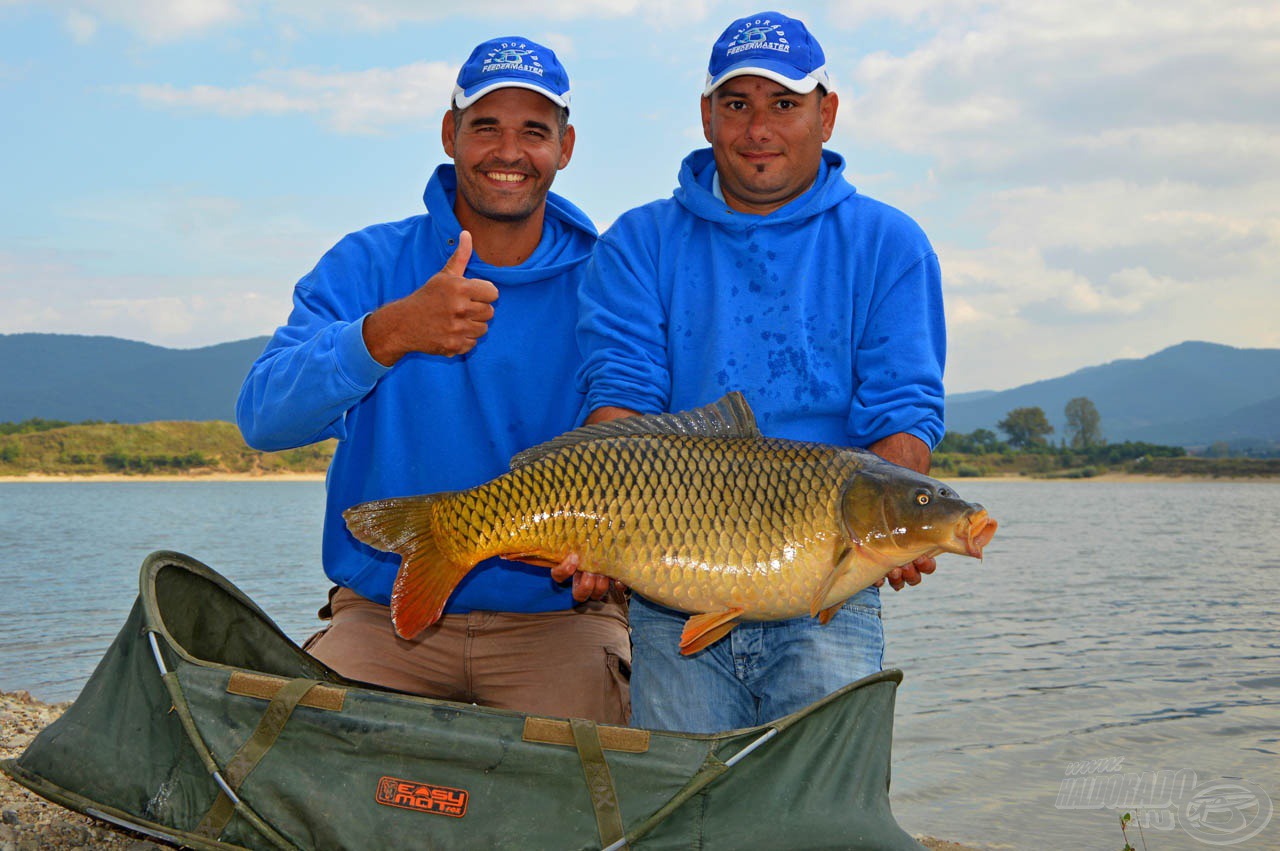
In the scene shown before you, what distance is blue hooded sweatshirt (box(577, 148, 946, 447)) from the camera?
3.10 m

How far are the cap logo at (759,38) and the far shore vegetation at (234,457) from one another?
226 feet

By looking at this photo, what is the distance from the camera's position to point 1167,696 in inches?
346

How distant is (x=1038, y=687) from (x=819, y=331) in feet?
23.3

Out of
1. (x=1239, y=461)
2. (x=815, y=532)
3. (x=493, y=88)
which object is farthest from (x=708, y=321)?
(x=1239, y=461)

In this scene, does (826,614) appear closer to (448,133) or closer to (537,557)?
(537,557)

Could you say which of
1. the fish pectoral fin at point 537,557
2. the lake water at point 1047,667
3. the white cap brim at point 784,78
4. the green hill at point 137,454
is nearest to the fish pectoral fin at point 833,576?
the fish pectoral fin at point 537,557

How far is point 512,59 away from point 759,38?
1041mm

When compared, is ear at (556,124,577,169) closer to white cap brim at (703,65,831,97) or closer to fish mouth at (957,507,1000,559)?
white cap brim at (703,65,831,97)

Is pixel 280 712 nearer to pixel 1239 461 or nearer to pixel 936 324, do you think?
pixel 936 324

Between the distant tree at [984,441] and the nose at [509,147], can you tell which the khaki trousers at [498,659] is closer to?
the nose at [509,147]

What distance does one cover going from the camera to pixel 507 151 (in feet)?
12.3

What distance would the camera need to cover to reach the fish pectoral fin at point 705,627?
2.62 m


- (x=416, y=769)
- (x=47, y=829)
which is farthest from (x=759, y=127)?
(x=47, y=829)

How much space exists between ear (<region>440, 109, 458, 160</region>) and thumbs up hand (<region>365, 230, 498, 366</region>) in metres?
1.23
